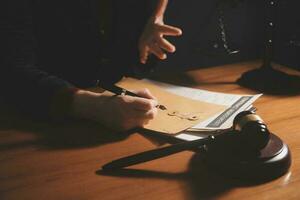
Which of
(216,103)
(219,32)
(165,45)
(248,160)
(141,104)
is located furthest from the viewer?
(219,32)

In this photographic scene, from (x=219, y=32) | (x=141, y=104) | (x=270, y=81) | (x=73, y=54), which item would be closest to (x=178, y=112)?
(x=141, y=104)

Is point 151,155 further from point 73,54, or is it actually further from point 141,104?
point 73,54

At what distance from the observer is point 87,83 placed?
1.44 m

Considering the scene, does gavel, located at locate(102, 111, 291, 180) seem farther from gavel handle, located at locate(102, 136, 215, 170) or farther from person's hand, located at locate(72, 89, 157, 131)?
person's hand, located at locate(72, 89, 157, 131)

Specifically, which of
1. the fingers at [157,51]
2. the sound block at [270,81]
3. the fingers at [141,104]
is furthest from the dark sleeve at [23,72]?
the sound block at [270,81]

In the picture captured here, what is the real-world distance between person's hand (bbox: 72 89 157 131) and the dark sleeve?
0.04 metres

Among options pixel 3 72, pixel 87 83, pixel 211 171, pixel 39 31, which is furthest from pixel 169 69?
pixel 211 171

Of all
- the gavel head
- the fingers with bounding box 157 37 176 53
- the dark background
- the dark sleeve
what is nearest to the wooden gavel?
the gavel head

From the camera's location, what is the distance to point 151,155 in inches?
30.0

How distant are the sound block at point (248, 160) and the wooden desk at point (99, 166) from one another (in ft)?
0.05

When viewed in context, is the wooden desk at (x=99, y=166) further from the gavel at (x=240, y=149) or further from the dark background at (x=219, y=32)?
the dark background at (x=219, y=32)

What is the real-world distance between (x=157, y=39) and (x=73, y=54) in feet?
1.18

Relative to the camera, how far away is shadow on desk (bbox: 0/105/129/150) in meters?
0.87

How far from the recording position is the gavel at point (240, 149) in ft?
2.33
